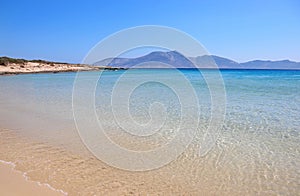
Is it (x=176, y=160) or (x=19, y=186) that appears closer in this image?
(x=19, y=186)

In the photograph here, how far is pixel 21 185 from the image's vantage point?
4398 millimetres

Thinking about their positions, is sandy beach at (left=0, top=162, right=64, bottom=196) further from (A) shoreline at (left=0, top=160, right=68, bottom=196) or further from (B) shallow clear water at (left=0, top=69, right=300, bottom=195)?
(B) shallow clear water at (left=0, top=69, right=300, bottom=195)

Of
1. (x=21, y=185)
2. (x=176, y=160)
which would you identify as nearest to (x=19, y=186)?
(x=21, y=185)

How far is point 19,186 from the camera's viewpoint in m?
4.36

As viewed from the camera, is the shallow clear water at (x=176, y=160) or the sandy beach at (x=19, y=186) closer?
the sandy beach at (x=19, y=186)

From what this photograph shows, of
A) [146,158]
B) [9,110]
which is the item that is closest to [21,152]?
[146,158]

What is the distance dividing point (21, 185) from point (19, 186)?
4 cm

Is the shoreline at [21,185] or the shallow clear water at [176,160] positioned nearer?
the shoreline at [21,185]

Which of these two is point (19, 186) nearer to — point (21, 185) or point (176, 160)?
point (21, 185)

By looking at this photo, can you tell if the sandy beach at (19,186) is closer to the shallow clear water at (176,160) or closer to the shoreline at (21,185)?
the shoreline at (21,185)

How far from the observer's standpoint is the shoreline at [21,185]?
4.14 m

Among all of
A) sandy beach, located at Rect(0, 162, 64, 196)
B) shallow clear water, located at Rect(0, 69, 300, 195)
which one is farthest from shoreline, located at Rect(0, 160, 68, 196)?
shallow clear water, located at Rect(0, 69, 300, 195)

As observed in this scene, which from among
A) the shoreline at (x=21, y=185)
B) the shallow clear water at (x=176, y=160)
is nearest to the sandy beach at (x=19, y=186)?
the shoreline at (x=21, y=185)

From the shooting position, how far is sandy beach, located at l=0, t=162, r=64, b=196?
4.13 metres
